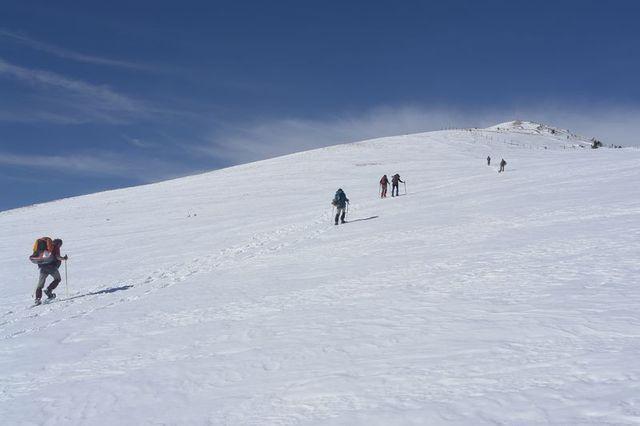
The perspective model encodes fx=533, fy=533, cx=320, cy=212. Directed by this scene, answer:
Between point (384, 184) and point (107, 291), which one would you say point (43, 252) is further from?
point (384, 184)

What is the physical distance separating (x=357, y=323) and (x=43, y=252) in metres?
9.07

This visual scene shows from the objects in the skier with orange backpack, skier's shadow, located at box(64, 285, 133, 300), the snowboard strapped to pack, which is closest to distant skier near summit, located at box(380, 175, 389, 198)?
skier's shadow, located at box(64, 285, 133, 300)

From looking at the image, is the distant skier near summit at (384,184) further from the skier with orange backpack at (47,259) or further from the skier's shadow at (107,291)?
the skier with orange backpack at (47,259)

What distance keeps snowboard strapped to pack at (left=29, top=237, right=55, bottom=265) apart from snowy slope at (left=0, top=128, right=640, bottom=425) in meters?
1.09

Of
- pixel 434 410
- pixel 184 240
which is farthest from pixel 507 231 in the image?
pixel 184 240

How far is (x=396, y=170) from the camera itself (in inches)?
1668

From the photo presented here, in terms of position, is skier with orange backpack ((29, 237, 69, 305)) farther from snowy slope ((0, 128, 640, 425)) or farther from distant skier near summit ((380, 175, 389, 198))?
distant skier near summit ((380, 175, 389, 198))

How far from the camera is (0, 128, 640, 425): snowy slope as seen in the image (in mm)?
5082

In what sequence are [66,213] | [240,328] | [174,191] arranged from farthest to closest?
1. [174,191]
2. [66,213]
3. [240,328]

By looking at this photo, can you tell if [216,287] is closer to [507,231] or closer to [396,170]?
[507,231]

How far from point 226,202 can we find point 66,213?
45.5ft

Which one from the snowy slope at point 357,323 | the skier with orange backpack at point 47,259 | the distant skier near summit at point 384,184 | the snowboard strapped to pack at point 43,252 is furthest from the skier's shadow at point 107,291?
the distant skier near summit at point 384,184

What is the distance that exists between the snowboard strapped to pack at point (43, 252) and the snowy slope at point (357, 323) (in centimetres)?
109

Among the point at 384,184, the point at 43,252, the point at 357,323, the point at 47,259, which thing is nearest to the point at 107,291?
the point at 47,259
